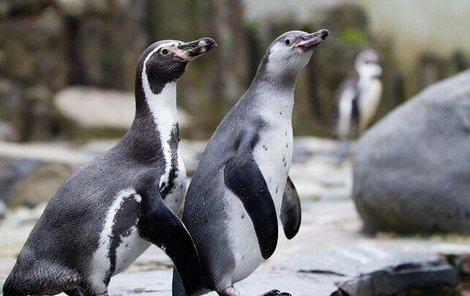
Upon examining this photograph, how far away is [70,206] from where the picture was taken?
272 centimetres

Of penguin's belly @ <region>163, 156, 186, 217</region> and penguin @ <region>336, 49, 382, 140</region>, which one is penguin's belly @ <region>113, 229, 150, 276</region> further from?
penguin @ <region>336, 49, 382, 140</region>

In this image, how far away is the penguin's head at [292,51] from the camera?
9.60 feet

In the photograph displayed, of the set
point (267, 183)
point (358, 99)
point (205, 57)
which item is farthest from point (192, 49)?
point (205, 57)

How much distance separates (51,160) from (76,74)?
694cm

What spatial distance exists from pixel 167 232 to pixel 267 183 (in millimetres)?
435

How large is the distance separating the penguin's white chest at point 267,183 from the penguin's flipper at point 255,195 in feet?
0.26

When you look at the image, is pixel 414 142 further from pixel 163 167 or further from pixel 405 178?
pixel 163 167

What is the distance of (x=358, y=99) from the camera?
1440cm

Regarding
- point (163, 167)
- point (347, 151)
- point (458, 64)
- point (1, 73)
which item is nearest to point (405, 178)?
point (163, 167)

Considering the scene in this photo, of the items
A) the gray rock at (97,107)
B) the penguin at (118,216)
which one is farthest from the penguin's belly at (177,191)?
the gray rock at (97,107)

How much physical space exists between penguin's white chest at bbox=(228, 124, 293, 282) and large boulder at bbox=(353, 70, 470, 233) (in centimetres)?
238

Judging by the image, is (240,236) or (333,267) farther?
(333,267)

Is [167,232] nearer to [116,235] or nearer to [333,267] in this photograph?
[116,235]

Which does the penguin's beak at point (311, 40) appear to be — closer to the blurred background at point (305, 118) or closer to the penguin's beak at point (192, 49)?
the penguin's beak at point (192, 49)
